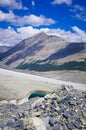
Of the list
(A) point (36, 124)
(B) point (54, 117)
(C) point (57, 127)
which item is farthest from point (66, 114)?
(A) point (36, 124)

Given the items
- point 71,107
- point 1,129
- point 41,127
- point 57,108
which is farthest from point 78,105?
point 1,129

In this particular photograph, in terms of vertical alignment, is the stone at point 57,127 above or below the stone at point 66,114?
below

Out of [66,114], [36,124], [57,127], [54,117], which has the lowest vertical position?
[57,127]

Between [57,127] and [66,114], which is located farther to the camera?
[66,114]

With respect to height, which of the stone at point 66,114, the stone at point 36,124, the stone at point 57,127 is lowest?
the stone at point 57,127

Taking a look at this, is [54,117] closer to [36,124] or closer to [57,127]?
[57,127]

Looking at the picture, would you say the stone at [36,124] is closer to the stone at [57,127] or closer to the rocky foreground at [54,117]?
the rocky foreground at [54,117]

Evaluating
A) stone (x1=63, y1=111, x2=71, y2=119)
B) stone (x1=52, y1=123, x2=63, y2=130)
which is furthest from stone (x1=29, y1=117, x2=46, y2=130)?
stone (x1=63, y1=111, x2=71, y2=119)

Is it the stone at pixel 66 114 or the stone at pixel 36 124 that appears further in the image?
the stone at pixel 66 114

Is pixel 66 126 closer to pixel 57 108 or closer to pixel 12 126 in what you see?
pixel 57 108

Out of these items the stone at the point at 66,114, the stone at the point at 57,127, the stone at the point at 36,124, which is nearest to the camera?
the stone at the point at 36,124

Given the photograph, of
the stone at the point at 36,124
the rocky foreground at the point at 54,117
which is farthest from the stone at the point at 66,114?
the stone at the point at 36,124

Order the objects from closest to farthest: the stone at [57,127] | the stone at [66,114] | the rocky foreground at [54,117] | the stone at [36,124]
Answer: the stone at [36,124]
the rocky foreground at [54,117]
the stone at [57,127]
the stone at [66,114]
